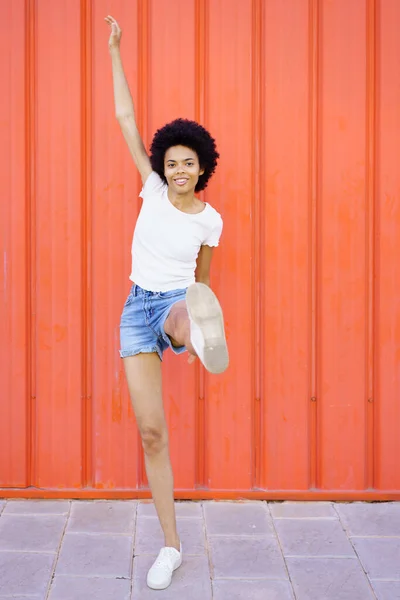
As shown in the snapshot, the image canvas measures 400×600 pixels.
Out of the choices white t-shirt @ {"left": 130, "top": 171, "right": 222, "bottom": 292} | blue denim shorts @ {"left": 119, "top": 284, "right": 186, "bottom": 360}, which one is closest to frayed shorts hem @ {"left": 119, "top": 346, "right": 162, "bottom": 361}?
blue denim shorts @ {"left": 119, "top": 284, "right": 186, "bottom": 360}

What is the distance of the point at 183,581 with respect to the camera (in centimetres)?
295

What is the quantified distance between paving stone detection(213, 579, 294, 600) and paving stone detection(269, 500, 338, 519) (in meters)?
0.69

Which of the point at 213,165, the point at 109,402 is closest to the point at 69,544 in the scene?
the point at 109,402

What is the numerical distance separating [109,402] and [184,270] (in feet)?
3.38

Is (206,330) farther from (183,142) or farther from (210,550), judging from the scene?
(210,550)

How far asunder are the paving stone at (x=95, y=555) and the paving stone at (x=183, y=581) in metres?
0.06

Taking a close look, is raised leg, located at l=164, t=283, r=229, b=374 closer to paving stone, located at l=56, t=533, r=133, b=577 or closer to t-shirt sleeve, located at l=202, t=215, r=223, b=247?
t-shirt sleeve, located at l=202, t=215, r=223, b=247

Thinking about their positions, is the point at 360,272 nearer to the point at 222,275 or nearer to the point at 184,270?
the point at 222,275

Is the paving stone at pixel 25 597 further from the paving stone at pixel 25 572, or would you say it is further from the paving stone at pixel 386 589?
the paving stone at pixel 386 589

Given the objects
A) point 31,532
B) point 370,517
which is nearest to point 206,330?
point 31,532

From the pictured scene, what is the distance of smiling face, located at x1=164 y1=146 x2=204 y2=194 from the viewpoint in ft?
10.3

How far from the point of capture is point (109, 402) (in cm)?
381

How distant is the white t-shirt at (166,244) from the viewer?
10.2 ft

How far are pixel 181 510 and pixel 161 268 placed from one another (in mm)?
1334
